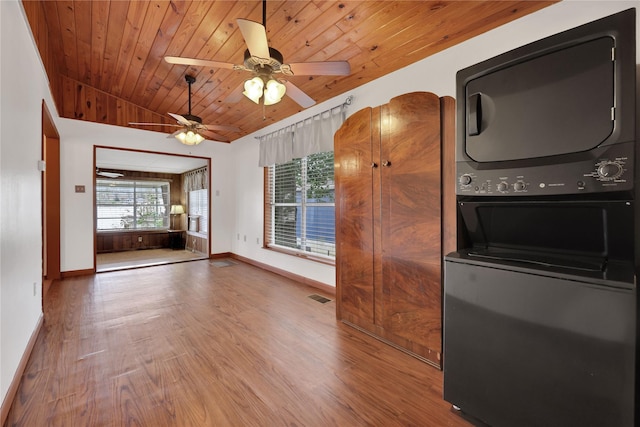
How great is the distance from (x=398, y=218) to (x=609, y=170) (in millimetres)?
1269

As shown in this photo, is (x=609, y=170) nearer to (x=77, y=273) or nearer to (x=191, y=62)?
(x=191, y=62)

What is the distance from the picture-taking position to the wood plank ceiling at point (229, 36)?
2168mm

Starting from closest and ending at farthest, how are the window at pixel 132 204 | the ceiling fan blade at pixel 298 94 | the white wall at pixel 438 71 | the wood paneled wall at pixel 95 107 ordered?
the white wall at pixel 438 71 → the ceiling fan blade at pixel 298 94 → the wood paneled wall at pixel 95 107 → the window at pixel 132 204

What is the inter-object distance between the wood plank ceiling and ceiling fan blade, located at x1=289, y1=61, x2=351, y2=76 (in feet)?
1.72

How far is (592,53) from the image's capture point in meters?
1.20

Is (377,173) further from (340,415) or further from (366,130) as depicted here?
(340,415)

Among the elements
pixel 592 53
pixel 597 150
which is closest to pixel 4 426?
pixel 597 150

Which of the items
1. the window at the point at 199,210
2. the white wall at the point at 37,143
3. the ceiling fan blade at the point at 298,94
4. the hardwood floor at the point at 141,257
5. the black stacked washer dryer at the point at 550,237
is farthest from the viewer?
the window at the point at 199,210

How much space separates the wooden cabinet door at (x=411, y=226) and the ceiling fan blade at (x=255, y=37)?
1.06 m

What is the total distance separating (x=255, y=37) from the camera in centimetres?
176

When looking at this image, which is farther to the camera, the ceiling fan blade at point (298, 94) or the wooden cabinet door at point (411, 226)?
the ceiling fan blade at point (298, 94)

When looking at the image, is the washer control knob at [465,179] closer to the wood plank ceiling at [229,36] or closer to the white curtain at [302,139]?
the wood plank ceiling at [229,36]

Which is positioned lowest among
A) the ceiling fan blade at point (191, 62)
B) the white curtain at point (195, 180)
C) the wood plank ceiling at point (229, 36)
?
the white curtain at point (195, 180)

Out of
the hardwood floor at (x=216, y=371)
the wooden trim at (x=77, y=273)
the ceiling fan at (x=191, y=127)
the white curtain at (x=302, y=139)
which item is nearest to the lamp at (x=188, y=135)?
the ceiling fan at (x=191, y=127)
